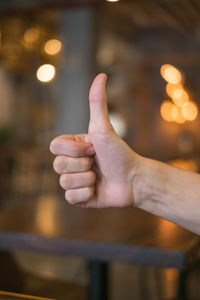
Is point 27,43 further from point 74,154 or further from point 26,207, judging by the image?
point 74,154

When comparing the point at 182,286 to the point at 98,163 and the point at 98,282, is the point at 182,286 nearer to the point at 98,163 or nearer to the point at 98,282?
the point at 98,282

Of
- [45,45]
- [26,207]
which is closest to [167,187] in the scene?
[26,207]

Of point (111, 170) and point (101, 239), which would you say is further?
point (101, 239)

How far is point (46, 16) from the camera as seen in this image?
7.74 meters

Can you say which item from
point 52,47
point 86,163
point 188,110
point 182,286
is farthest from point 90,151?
point 52,47

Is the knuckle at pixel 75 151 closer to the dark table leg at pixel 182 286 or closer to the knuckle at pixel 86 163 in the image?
the knuckle at pixel 86 163

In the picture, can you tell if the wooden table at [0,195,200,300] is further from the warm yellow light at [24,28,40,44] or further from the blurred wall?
the warm yellow light at [24,28,40,44]

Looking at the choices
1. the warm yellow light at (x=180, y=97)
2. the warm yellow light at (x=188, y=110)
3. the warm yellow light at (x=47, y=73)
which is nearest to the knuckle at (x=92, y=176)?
the warm yellow light at (x=47, y=73)

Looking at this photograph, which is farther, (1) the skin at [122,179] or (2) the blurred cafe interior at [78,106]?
(2) the blurred cafe interior at [78,106]

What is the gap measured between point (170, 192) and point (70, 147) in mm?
276

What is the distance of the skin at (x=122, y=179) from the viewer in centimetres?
99

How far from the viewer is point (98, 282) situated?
65.8 inches

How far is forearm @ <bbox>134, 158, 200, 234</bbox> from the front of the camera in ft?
3.32

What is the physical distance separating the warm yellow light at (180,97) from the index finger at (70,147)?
422 cm
